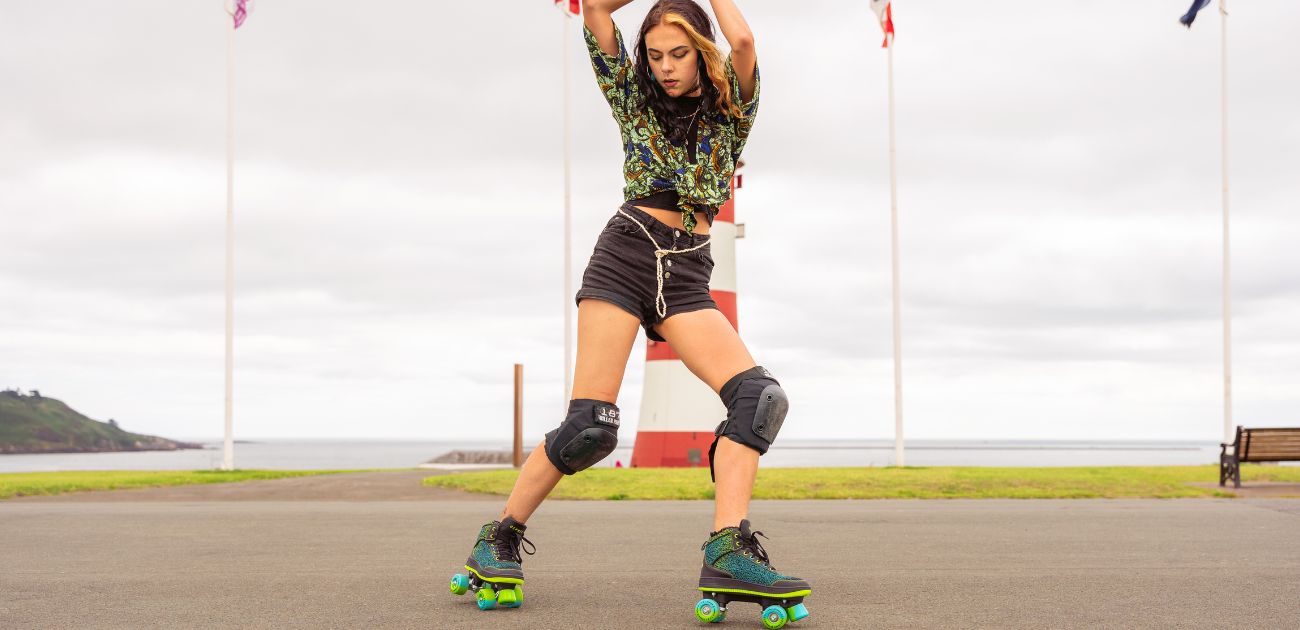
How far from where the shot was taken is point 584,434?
3.56m

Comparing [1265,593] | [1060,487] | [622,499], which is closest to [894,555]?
[1265,593]

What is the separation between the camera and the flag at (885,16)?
22.4 metres

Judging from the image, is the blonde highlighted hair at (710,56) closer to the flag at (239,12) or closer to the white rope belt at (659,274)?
the white rope belt at (659,274)

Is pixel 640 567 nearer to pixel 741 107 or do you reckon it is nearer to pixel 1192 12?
pixel 741 107

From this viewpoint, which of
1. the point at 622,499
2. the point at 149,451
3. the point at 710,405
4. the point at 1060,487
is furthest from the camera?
the point at 149,451

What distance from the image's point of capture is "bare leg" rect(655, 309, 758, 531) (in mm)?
3346

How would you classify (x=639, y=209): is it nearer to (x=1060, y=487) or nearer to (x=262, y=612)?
(x=262, y=612)

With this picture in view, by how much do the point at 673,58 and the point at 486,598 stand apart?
5.87 ft

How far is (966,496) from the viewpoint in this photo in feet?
36.3

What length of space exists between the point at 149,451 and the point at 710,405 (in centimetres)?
17592

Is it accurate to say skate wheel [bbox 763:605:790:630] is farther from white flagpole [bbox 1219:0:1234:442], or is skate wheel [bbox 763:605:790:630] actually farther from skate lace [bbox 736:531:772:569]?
white flagpole [bbox 1219:0:1234:442]

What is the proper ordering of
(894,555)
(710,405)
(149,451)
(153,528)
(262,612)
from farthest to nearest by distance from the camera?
1. (149,451)
2. (710,405)
3. (153,528)
4. (894,555)
5. (262,612)

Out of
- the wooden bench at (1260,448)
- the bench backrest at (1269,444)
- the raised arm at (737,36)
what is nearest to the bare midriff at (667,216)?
the raised arm at (737,36)

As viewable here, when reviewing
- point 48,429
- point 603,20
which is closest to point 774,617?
point 603,20
